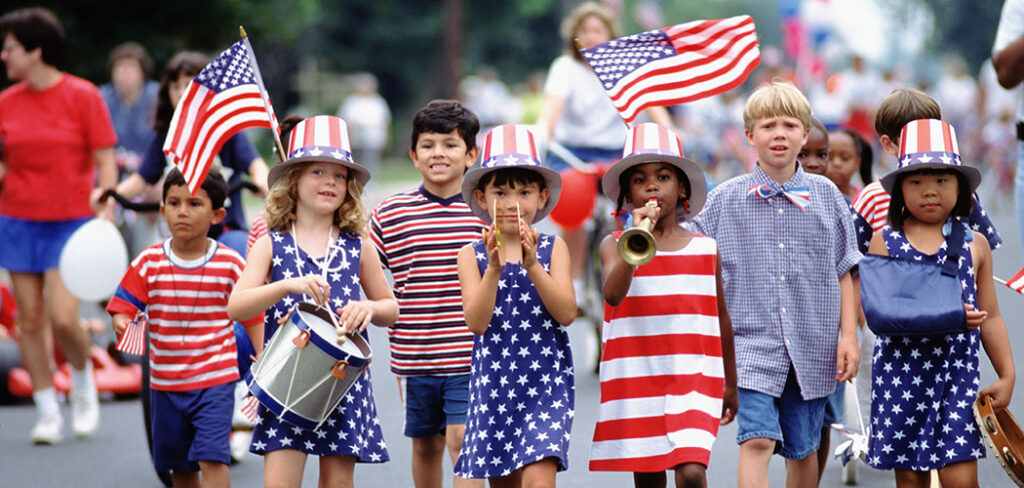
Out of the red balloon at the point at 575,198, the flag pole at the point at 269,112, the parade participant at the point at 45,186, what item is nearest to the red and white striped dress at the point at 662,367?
the flag pole at the point at 269,112

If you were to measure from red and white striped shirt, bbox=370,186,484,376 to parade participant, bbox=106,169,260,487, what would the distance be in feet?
2.24

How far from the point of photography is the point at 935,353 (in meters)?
5.66

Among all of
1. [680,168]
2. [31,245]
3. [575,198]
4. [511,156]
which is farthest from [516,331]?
[575,198]

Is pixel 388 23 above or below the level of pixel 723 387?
above

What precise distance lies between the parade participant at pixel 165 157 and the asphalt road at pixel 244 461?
153 centimetres

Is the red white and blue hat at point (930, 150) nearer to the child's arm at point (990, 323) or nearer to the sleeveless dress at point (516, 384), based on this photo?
the child's arm at point (990, 323)

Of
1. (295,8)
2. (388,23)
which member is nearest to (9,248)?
(295,8)

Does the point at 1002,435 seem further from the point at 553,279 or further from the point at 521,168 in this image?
the point at 521,168

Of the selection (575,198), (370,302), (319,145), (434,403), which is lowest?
(434,403)

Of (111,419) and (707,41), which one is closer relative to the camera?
(707,41)

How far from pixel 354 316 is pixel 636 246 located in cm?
109

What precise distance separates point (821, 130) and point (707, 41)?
0.68 meters

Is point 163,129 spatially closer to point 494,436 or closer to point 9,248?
point 9,248

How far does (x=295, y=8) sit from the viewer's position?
3416cm
